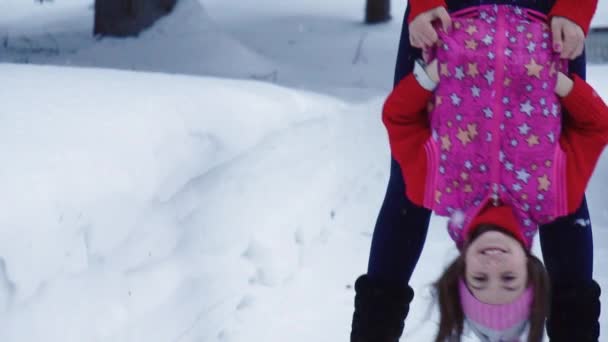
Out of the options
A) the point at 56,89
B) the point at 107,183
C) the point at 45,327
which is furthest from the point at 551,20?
the point at 56,89

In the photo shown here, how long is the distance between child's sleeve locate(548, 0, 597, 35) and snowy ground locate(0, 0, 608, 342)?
45.0 inches

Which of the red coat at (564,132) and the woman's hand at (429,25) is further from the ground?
the woman's hand at (429,25)

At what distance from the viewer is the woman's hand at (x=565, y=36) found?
5.82ft

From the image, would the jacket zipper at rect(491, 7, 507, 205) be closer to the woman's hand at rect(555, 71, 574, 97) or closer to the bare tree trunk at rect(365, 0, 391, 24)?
the woman's hand at rect(555, 71, 574, 97)

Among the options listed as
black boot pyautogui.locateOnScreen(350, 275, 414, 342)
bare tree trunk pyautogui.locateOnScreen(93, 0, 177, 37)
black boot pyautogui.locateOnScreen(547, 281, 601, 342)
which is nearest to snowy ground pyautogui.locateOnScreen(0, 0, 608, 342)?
black boot pyautogui.locateOnScreen(350, 275, 414, 342)

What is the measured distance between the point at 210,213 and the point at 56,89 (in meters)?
0.66

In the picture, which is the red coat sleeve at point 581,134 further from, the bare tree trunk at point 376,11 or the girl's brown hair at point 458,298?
the bare tree trunk at point 376,11

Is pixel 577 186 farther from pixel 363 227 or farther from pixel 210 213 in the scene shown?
pixel 363 227

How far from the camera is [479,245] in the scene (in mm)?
1766

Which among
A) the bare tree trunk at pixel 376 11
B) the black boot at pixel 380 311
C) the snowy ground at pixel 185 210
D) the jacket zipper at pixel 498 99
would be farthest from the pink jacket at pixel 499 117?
the bare tree trunk at pixel 376 11

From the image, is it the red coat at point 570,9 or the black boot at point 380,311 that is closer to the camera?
the red coat at point 570,9

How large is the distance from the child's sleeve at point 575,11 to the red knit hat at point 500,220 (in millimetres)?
417

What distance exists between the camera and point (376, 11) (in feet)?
30.1

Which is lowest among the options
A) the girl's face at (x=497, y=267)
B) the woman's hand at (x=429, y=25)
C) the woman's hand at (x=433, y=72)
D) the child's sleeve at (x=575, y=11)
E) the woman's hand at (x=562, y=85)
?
the girl's face at (x=497, y=267)
